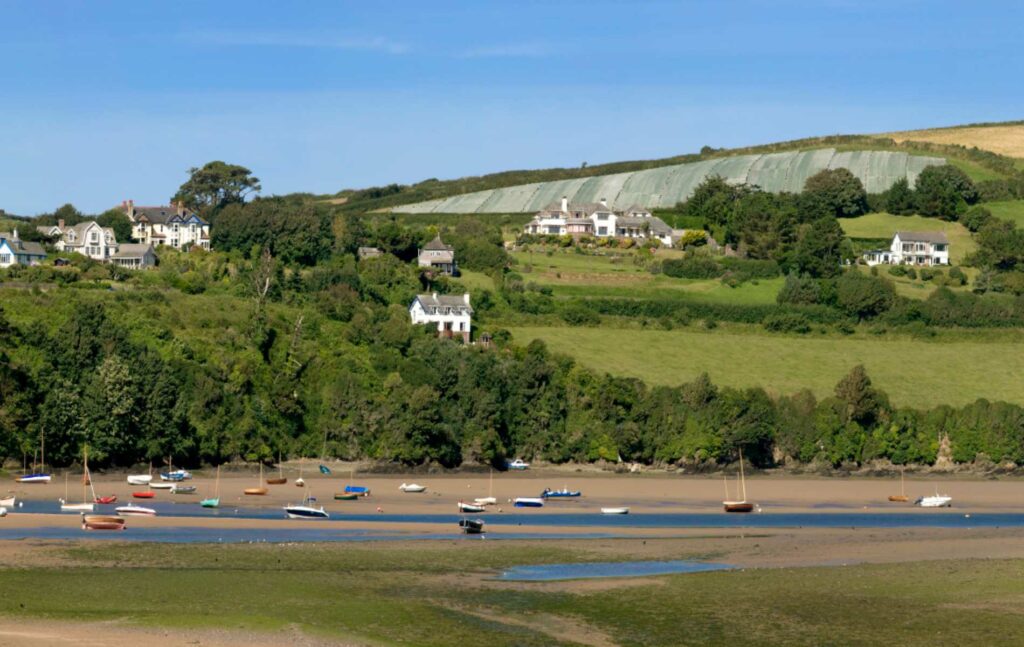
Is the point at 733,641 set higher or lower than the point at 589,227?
lower

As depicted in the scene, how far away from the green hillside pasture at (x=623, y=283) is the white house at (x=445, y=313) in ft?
43.4

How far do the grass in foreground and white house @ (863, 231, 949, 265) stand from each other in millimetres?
92174

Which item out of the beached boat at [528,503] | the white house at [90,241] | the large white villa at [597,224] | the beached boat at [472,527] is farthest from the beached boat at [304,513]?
the large white villa at [597,224]

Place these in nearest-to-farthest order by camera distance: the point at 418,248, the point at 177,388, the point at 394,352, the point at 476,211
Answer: the point at 177,388 < the point at 394,352 < the point at 418,248 < the point at 476,211

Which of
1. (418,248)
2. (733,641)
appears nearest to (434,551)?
(733,641)

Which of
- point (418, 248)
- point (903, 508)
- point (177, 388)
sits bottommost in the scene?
point (903, 508)

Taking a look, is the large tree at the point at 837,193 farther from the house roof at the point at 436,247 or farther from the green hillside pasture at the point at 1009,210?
the house roof at the point at 436,247

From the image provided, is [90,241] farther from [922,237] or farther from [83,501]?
[922,237]

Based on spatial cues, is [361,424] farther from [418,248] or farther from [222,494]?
[418,248]

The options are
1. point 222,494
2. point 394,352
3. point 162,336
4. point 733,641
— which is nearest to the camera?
point 733,641

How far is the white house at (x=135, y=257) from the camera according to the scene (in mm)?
131250

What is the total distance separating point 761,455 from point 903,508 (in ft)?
57.2

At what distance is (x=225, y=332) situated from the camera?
102688 millimetres

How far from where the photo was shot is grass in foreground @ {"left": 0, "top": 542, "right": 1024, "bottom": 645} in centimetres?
4559
